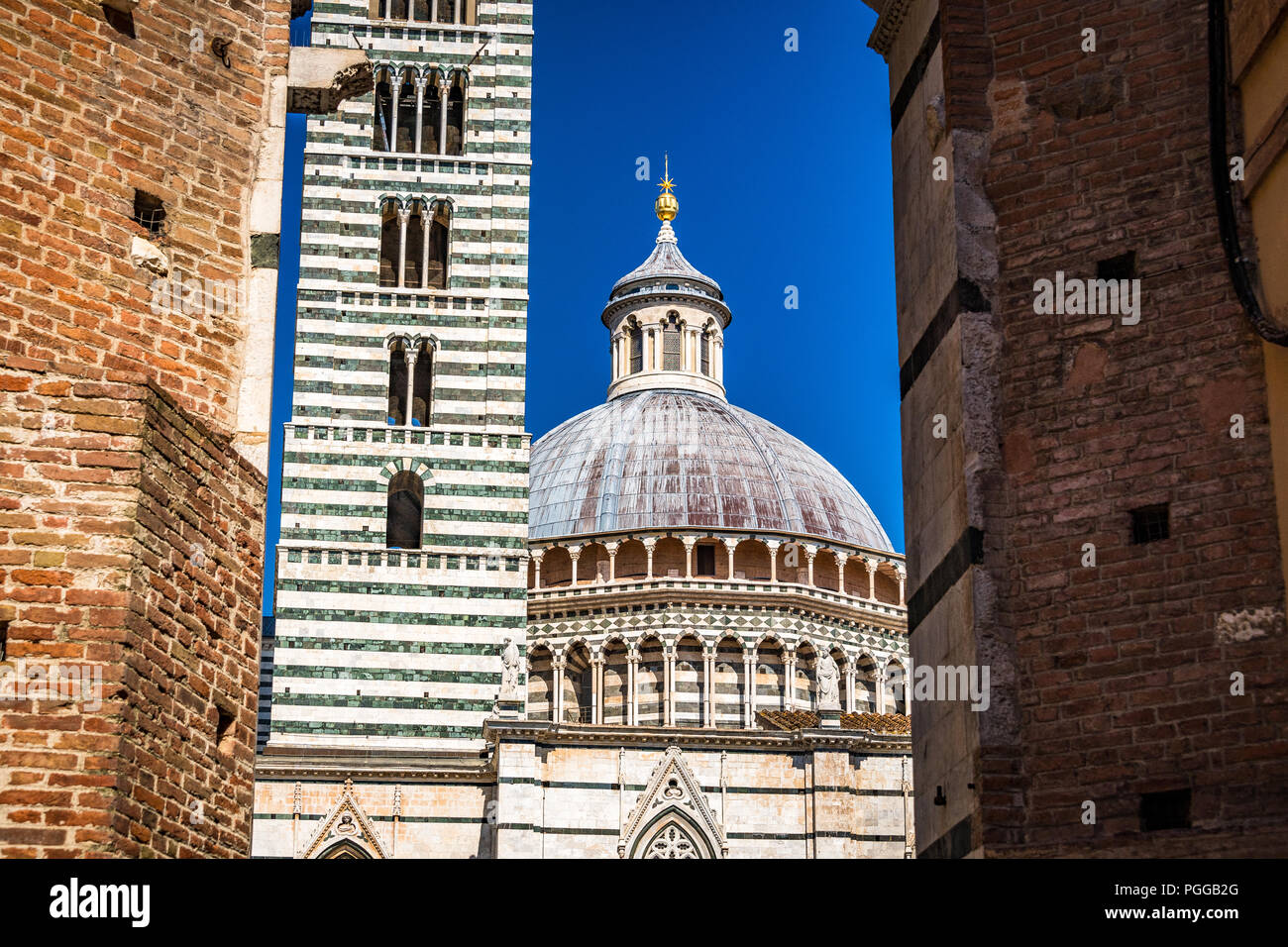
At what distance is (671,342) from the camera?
50.8m

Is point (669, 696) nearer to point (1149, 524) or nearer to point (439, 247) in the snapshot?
point (439, 247)

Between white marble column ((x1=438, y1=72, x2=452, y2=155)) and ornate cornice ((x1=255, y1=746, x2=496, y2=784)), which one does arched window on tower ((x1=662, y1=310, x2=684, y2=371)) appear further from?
ornate cornice ((x1=255, y1=746, x2=496, y2=784))

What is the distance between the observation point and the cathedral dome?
42875 mm

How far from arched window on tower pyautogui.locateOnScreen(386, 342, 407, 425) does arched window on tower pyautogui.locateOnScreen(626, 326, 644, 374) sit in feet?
61.0

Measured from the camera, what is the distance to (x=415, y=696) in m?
28.9

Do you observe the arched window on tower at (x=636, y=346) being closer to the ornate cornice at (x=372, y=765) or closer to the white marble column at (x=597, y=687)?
the white marble column at (x=597, y=687)

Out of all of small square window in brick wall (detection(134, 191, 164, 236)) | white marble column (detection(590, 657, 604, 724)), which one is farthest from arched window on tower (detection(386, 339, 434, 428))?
small square window in brick wall (detection(134, 191, 164, 236))

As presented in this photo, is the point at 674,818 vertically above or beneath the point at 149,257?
beneath

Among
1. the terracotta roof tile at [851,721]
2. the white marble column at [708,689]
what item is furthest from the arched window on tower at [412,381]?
the white marble column at [708,689]

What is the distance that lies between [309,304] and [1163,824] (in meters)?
23.6

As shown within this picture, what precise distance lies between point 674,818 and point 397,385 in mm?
8711

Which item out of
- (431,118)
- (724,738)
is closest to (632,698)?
(724,738)

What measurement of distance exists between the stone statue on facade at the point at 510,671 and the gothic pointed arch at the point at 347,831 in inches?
105

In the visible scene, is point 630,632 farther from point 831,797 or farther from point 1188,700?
point 1188,700
